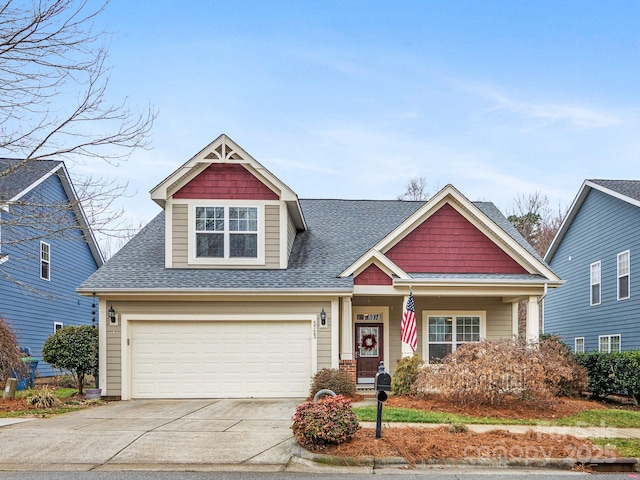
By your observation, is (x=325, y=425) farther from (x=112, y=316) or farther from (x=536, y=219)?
(x=536, y=219)

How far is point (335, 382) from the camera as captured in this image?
14.1m

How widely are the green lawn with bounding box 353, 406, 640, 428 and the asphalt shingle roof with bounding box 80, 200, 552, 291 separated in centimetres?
412

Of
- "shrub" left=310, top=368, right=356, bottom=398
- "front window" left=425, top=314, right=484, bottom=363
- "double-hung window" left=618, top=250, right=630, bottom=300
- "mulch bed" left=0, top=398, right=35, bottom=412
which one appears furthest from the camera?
"double-hung window" left=618, top=250, right=630, bottom=300

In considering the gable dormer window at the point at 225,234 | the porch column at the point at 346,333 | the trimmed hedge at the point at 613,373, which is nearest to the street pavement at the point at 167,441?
the porch column at the point at 346,333

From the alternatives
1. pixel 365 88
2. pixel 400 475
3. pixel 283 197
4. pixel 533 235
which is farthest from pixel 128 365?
pixel 533 235

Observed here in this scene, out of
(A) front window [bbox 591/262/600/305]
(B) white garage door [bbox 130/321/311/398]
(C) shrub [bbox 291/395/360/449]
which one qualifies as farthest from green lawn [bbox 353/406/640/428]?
(A) front window [bbox 591/262/600/305]

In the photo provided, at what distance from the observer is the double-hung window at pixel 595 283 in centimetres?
2080

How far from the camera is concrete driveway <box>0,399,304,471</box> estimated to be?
8.27 meters

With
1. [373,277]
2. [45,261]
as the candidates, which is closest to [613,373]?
[373,277]

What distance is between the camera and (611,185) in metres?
19.8

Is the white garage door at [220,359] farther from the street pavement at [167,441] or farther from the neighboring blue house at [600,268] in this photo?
the neighboring blue house at [600,268]

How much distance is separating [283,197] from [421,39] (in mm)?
6124

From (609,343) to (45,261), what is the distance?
20189 mm

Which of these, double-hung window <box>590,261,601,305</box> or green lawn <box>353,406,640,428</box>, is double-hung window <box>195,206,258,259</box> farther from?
double-hung window <box>590,261,601,305</box>
